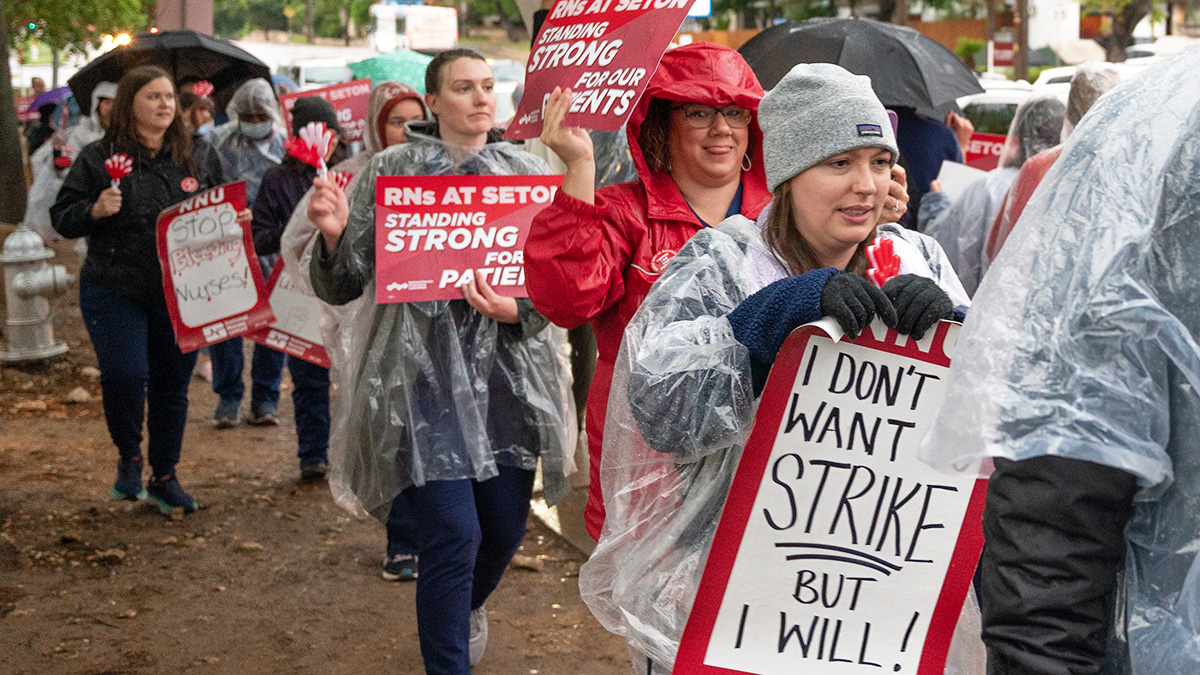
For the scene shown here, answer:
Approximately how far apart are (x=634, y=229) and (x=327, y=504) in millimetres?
3706

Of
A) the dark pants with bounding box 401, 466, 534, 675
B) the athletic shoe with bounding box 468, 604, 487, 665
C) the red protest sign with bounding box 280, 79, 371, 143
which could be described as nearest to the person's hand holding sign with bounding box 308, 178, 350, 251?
the dark pants with bounding box 401, 466, 534, 675

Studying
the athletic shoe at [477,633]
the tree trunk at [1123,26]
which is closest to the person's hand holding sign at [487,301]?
the athletic shoe at [477,633]

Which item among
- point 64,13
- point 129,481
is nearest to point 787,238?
point 129,481

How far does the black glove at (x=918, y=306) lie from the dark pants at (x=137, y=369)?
430 centimetres

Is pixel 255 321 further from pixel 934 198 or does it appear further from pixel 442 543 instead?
pixel 934 198

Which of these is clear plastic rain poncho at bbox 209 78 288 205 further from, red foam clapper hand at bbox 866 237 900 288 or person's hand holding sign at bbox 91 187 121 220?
red foam clapper hand at bbox 866 237 900 288

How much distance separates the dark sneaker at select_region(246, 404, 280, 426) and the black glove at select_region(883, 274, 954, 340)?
20.4ft

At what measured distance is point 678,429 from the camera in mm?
2047

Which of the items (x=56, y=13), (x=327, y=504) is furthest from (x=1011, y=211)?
(x=56, y=13)

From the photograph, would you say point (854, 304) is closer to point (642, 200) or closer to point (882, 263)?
point (882, 263)

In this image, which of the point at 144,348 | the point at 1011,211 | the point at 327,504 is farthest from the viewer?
the point at 327,504

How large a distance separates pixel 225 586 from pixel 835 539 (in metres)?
3.58

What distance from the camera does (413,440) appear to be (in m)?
3.77

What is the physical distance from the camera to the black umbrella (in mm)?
8797
